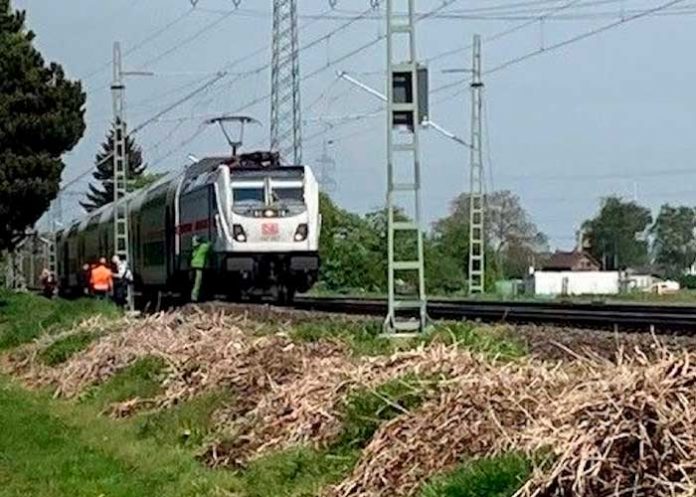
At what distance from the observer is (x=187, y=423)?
16.0 m

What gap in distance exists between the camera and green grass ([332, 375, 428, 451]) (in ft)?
37.5

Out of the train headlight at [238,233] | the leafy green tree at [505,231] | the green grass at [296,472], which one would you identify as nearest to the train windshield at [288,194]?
the train headlight at [238,233]

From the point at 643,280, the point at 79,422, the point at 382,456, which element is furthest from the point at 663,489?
the point at 643,280

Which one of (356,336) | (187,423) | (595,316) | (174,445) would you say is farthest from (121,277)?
(174,445)

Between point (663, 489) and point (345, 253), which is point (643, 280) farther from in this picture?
point (663, 489)

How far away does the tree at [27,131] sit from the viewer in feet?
191

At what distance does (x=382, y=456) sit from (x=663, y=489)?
309 cm

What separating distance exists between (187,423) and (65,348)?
11.7 meters

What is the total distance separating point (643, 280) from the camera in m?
89.4

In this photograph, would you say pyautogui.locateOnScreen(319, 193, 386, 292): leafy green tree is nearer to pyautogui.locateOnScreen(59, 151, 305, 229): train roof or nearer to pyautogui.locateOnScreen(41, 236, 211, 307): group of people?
pyautogui.locateOnScreen(41, 236, 211, 307): group of people

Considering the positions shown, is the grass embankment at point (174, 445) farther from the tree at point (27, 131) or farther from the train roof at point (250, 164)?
the tree at point (27, 131)

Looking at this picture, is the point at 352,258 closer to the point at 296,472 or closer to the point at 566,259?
the point at 566,259

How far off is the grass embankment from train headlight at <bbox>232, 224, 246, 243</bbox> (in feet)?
47.6

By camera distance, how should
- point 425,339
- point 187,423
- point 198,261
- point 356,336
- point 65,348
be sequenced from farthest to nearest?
point 198,261 < point 65,348 < point 356,336 < point 425,339 < point 187,423
